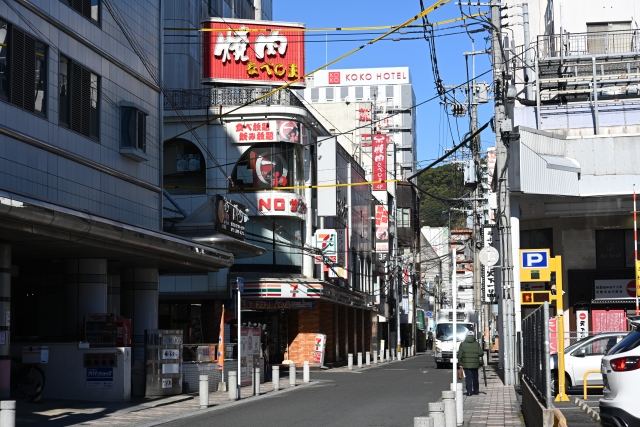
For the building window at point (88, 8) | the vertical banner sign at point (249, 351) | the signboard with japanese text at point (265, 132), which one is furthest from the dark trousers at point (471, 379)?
the signboard with japanese text at point (265, 132)

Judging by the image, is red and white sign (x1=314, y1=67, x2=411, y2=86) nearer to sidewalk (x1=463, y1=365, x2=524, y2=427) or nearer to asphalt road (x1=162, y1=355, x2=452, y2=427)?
asphalt road (x1=162, y1=355, x2=452, y2=427)

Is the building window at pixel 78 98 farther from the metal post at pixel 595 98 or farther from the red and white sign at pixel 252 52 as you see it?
the metal post at pixel 595 98

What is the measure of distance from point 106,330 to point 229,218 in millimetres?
6958

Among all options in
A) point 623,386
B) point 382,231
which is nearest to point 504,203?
point 623,386

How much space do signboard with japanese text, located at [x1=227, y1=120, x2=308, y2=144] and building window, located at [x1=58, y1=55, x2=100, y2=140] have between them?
18.6 metres

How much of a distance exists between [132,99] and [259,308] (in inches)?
726

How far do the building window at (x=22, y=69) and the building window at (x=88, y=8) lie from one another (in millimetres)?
2123

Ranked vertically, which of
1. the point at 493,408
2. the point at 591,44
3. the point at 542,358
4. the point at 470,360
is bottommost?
the point at 493,408

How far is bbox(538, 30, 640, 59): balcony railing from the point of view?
3578 cm

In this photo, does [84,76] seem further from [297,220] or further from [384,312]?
[384,312]

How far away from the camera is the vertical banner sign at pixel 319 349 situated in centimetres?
4491

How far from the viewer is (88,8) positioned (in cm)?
2466

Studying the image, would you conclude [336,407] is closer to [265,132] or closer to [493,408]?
[493,408]

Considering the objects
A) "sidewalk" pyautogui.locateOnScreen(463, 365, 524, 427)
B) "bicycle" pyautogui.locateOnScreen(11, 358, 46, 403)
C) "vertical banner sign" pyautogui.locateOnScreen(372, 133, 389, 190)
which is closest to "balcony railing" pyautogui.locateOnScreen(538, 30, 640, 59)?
"sidewalk" pyautogui.locateOnScreen(463, 365, 524, 427)
